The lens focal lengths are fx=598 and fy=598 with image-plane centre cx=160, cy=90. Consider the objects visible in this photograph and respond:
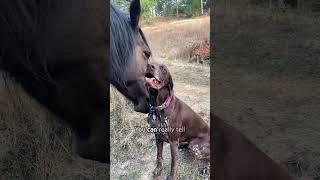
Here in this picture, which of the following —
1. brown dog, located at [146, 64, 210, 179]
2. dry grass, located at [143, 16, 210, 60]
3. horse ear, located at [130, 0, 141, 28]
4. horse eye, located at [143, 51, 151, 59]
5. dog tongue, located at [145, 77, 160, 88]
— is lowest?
brown dog, located at [146, 64, 210, 179]

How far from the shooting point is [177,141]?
3.71m

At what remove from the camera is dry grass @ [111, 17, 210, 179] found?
3.66 m

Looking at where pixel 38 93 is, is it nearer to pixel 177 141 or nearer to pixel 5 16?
pixel 5 16

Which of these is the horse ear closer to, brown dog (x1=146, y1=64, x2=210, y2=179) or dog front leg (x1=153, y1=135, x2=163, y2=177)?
brown dog (x1=146, y1=64, x2=210, y2=179)

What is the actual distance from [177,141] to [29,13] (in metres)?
1.30

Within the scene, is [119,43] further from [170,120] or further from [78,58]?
[170,120]

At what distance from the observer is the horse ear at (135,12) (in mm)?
3623

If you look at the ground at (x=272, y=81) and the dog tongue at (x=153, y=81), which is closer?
the dog tongue at (x=153, y=81)

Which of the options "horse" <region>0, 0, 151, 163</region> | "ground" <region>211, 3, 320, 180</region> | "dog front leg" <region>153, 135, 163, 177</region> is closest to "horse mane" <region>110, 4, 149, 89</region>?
"horse" <region>0, 0, 151, 163</region>

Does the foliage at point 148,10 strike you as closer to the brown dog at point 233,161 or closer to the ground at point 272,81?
the ground at point 272,81

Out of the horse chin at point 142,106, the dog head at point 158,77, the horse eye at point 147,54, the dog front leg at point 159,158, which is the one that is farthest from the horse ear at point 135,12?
the dog front leg at point 159,158

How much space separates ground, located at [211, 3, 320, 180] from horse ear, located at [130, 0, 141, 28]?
1.56ft

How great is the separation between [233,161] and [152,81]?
70cm

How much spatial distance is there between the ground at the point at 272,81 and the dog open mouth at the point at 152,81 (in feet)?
1.13
